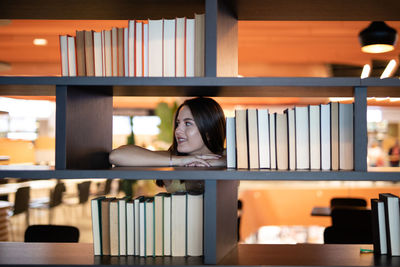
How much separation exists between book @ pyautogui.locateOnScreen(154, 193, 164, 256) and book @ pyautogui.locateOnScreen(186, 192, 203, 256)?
0.11 meters

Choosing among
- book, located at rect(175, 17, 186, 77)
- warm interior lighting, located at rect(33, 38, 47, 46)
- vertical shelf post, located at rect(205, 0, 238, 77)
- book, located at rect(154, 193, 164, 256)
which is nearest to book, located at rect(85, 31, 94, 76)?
book, located at rect(175, 17, 186, 77)

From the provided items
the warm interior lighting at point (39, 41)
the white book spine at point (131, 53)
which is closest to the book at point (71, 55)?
the white book spine at point (131, 53)

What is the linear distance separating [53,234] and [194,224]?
141 centimetres

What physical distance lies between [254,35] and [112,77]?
412cm

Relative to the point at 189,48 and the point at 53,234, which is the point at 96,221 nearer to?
the point at 189,48

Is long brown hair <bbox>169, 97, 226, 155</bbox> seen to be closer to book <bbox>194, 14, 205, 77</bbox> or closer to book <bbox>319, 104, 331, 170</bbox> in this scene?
book <bbox>194, 14, 205, 77</bbox>

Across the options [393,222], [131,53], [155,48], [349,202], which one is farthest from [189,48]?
[349,202]

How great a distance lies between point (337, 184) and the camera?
8.33 m

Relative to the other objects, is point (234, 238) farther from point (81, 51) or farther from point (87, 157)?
point (81, 51)

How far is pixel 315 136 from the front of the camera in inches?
61.5

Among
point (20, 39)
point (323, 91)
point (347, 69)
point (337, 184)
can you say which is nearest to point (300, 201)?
point (337, 184)

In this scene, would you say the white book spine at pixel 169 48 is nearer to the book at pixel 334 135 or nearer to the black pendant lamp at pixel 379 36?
the book at pixel 334 135

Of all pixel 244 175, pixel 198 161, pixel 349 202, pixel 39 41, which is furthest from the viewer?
pixel 39 41

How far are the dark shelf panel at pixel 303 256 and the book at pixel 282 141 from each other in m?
0.40
